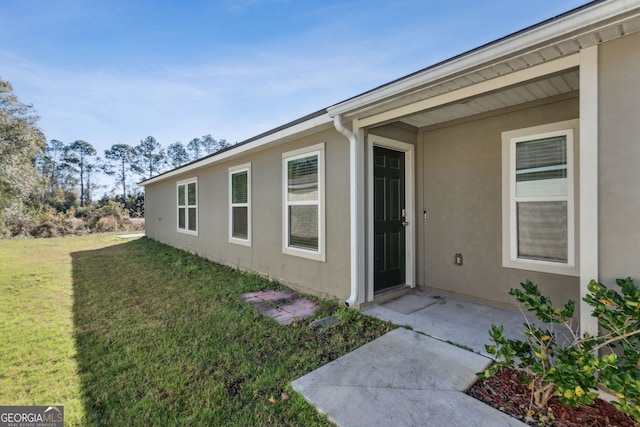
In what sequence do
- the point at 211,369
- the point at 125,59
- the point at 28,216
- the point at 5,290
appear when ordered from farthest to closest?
the point at 28,216 → the point at 125,59 → the point at 5,290 → the point at 211,369

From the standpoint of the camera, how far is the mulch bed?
162 centimetres

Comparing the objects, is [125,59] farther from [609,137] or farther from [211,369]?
[609,137]

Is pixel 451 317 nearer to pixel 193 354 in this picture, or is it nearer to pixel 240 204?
pixel 193 354

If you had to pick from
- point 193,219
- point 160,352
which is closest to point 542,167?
point 160,352

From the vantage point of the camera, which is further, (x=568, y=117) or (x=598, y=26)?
(x=568, y=117)

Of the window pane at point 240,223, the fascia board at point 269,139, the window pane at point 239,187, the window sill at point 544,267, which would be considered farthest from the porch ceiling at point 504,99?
the window pane at point 240,223

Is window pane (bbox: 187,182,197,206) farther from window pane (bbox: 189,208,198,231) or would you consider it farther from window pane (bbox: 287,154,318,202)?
window pane (bbox: 287,154,318,202)

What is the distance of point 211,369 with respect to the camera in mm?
2359

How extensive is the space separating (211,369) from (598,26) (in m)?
3.57

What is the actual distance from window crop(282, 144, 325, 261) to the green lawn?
89cm

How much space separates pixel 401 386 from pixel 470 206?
8.22ft

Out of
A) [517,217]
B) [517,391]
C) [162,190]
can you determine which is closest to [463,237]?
[517,217]

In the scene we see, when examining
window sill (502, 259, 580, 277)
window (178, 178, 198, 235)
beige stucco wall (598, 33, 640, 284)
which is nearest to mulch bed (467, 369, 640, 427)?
beige stucco wall (598, 33, 640, 284)

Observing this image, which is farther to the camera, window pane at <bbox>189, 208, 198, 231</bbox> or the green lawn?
window pane at <bbox>189, 208, 198, 231</bbox>
